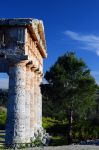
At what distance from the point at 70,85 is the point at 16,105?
440 inches

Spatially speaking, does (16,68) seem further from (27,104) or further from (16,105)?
(27,104)

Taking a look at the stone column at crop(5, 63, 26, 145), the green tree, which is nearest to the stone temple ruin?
the stone column at crop(5, 63, 26, 145)

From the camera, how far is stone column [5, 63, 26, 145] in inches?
1073

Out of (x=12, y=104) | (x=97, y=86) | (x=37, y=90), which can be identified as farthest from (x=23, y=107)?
(x=97, y=86)

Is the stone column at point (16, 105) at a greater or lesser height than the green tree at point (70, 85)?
lesser

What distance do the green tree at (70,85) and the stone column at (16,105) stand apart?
32.0ft

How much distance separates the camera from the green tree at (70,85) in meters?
37.6

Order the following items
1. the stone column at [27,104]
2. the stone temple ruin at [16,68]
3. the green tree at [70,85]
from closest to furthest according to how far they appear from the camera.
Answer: the stone temple ruin at [16,68] → the stone column at [27,104] → the green tree at [70,85]

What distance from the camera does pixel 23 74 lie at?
28375 mm

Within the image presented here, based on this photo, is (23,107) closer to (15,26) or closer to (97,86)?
(15,26)

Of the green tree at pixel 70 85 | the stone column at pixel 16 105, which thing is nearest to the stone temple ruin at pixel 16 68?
the stone column at pixel 16 105

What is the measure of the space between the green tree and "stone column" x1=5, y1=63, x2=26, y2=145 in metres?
9.75

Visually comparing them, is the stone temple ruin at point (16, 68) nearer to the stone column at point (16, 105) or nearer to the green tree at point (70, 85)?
the stone column at point (16, 105)

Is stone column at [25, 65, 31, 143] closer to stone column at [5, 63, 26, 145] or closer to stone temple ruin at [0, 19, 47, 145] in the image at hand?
stone temple ruin at [0, 19, 47, 145]
